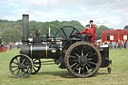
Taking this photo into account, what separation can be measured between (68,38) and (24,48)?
5.82 ft

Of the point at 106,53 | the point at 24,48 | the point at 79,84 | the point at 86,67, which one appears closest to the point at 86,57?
the point at 86,67

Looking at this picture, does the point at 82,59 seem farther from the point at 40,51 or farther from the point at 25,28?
the point at 25,28

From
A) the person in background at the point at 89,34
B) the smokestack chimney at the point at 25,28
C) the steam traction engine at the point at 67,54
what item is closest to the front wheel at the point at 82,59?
the steam traction engine at the point at 67,54

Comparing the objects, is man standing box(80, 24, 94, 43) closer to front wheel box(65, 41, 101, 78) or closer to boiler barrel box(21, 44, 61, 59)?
front wheel box(65, 41, 101, 78)

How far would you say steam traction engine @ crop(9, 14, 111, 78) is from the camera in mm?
8336

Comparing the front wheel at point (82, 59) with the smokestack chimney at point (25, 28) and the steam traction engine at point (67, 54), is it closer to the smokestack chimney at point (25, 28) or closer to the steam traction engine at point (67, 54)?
the steam traction engine at point (67, 54)

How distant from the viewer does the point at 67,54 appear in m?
8.16

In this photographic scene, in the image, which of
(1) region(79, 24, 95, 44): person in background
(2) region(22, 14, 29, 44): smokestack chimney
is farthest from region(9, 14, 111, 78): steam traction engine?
(1) region(79, 24, 95, 44): person in background

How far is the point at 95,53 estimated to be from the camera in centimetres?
845

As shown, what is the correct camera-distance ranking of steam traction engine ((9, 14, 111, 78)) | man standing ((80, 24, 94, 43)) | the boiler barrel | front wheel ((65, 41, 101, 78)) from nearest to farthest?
front wheel ((65, 41, 101, 78))
steam traction engine ((9, 14, 111, 78))
the boiler barrel
man standing ((80, 24, 94, 43))

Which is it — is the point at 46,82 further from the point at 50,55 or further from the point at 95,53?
the point at 95,53

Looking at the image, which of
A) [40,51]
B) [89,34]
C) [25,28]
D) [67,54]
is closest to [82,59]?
[67,54]

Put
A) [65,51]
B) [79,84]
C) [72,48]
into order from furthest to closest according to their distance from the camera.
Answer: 1. [65,51]
2. [72,48]
3. [79,84]

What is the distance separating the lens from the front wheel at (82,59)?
8211 millimetres
